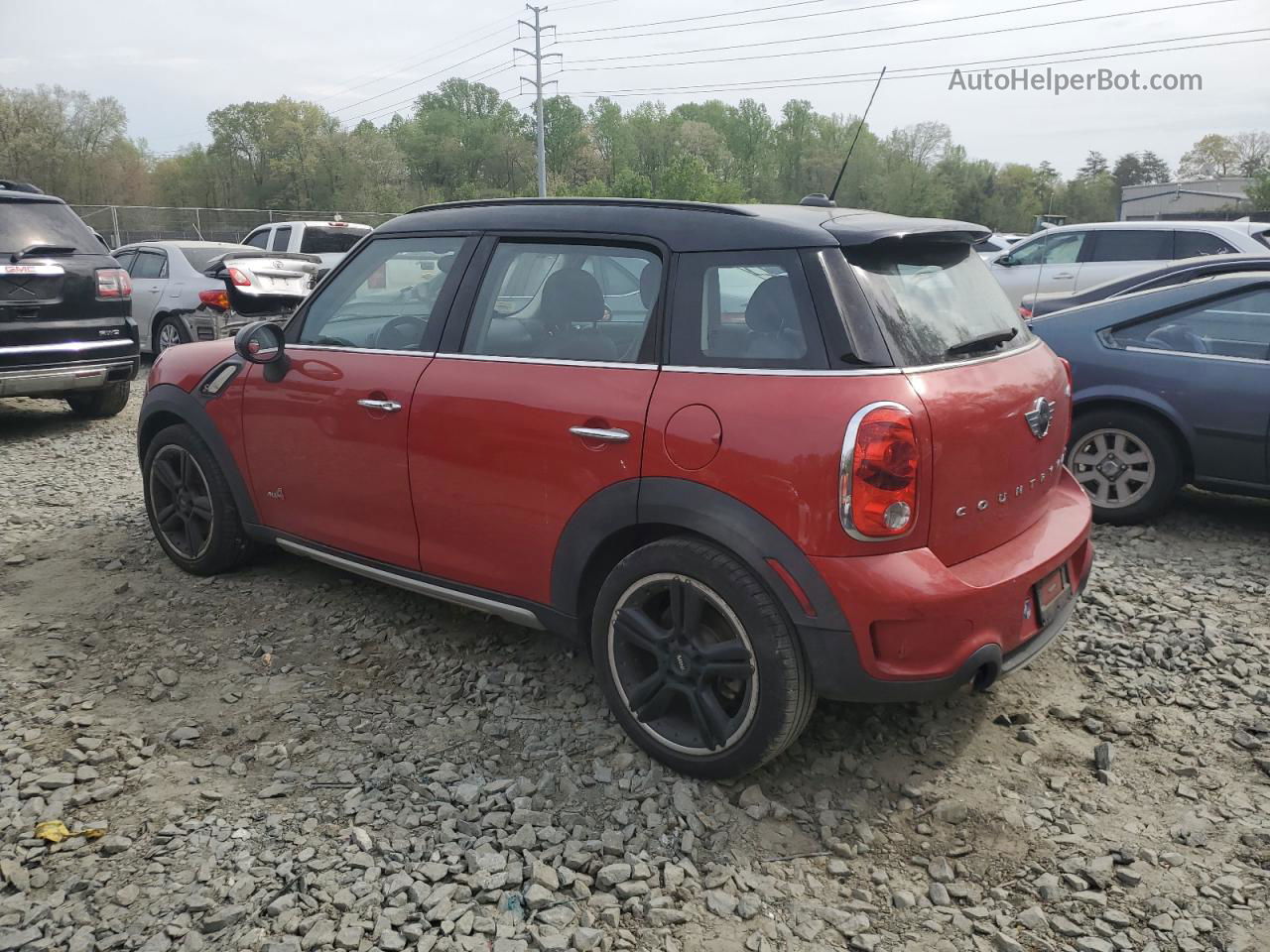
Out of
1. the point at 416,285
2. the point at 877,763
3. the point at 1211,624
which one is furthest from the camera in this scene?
the point at 1211,624

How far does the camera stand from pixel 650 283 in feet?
10.5

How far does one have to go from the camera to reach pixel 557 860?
2.79 m

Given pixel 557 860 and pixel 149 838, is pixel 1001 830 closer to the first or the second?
pixel 557 860

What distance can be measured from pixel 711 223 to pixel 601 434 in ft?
2.44

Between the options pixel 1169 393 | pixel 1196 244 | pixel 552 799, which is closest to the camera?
pixel 552 799

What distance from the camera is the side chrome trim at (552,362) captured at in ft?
10.3

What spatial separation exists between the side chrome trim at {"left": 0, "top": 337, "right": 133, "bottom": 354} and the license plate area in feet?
24.7

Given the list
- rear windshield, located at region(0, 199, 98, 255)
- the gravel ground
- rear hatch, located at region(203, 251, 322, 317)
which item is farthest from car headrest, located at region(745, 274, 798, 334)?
rear hatch, located at region(203, 251, 322, 317)

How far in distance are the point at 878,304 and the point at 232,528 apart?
126 inches

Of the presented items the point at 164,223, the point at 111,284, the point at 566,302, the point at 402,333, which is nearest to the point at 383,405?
the point at 402,333

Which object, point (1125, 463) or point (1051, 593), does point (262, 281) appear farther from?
point (1051, 593)

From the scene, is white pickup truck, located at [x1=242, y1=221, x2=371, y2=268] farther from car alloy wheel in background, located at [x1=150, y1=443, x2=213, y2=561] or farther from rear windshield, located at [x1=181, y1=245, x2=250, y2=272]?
car alloy wheel in background, located at [x1=150, y1=443, x2=213, y2=561]

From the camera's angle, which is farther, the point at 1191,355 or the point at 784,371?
the point at 1191,355

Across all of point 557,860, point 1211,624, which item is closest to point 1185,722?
point 1211,624
